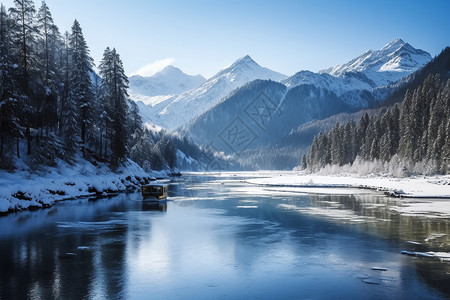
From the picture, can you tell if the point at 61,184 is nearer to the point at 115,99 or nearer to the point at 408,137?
the point at 115,99

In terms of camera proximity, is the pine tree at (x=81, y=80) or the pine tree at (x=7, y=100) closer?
the pine tree at (x=7, y=100)

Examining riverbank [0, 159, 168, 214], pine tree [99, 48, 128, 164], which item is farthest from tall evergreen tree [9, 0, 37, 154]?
pine tree [99, 48, 128, 164]

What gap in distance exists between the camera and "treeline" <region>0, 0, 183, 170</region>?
44.2 meters

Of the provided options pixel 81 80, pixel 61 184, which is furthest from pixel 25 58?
pixel 61 184

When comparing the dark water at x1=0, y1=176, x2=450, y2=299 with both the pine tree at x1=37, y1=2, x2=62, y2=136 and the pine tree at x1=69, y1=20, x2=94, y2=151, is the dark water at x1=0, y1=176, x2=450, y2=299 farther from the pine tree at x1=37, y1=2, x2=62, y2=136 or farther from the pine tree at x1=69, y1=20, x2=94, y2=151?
the pine tree at x1=69, y1=20, x2=94, y2=151

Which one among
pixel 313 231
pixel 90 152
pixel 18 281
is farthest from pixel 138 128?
pixel 18 281

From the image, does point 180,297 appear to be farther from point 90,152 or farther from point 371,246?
point 90,152

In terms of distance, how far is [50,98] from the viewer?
2108 inches

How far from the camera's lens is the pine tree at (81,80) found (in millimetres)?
59438

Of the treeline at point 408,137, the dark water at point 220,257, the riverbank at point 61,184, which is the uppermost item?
the treeline at point 408,137

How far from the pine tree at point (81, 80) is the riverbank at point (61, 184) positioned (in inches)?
296

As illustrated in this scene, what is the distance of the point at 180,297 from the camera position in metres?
11.7

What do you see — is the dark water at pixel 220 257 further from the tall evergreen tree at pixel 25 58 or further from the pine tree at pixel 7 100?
the tall evergreen tree at pixel 25 58

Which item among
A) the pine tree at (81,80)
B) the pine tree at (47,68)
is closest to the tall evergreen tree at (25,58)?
the pine tree at (47,68)
